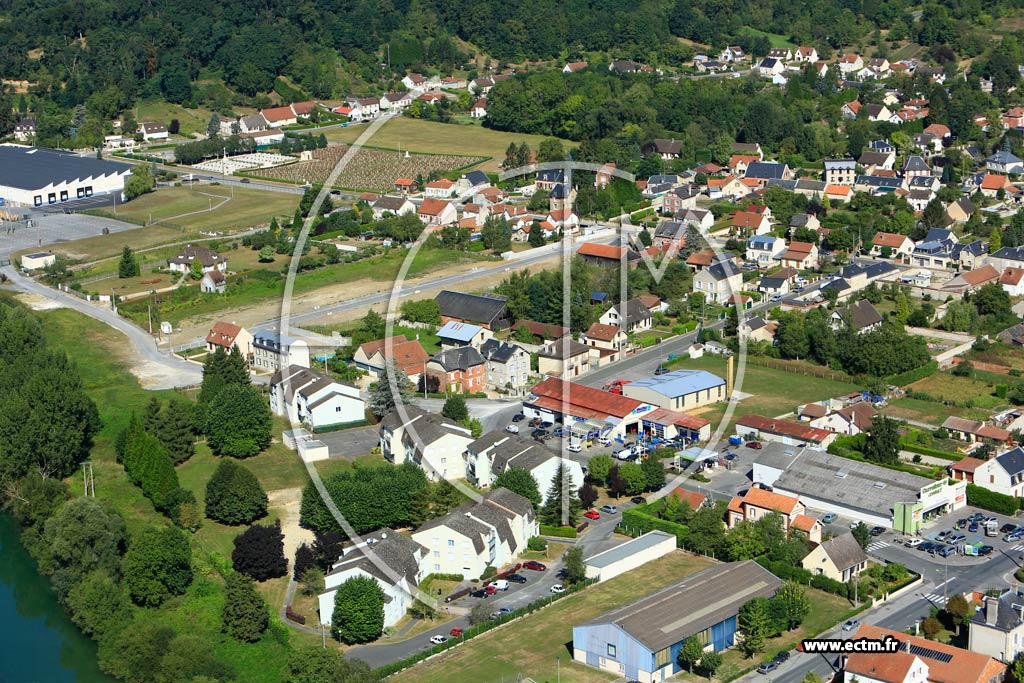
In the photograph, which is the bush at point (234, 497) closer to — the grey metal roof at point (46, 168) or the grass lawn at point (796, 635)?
the grass lawn at point (796, 635)

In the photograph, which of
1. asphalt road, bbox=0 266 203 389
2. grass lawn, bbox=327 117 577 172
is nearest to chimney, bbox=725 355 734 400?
asphalt road, bbox=0 266 203 389

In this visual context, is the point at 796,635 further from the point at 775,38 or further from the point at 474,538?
the point at 775,38

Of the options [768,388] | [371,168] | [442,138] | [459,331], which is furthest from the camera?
[442,138]

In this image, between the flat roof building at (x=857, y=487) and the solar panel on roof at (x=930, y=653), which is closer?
the solar panel on roof at (x=930, y=653)

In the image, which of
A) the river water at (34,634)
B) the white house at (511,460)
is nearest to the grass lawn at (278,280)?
the river water at (34,634)

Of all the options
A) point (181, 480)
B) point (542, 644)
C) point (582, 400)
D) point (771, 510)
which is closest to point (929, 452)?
point (771, 510)

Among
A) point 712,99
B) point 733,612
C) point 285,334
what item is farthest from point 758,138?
point 733,612

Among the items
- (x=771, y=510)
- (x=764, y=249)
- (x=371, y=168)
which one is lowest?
(x=771, y=510)

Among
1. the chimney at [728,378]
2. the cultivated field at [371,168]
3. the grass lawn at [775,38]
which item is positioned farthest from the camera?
the grass lawn at [775,38]
